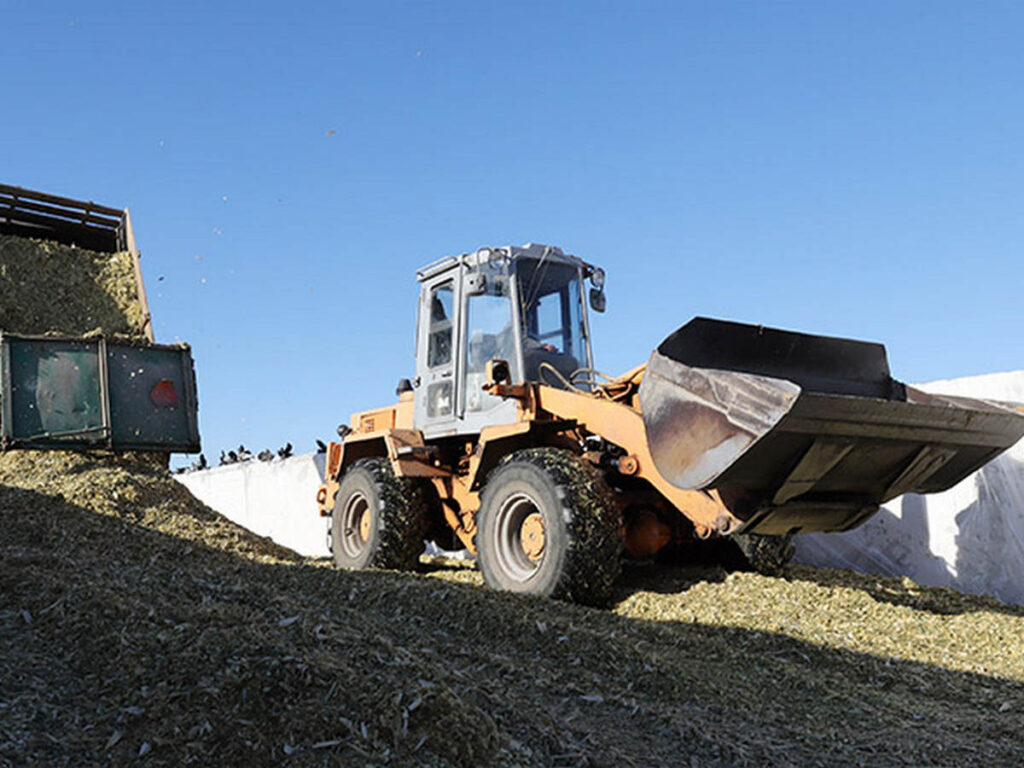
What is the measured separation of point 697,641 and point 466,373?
3.28m

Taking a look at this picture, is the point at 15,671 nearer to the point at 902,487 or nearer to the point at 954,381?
the point at 902,487

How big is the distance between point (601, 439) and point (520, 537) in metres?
0.94

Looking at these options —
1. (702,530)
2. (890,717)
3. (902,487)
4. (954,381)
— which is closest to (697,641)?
(702,530)

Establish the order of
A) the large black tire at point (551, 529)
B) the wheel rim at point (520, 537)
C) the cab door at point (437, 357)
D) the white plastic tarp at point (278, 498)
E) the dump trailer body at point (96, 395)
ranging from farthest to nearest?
1. the white plastic tarp at point (278, 498)
2. the dump trailer body at point (96, 395)
3. the cab door at point (437, 357)
4. the wheel rim at point (520, 537)
5. the large black tire at point (551, 529)

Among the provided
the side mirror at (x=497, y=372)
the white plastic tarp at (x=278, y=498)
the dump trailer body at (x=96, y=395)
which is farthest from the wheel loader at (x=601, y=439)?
the white plastic tarp at (x=278, y=498)

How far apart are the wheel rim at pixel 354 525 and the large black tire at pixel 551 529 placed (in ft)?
7.18

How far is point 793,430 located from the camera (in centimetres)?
543

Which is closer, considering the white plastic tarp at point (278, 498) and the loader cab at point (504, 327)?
the loader cab at point (504, 327)

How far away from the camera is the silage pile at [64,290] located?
34.7 ft

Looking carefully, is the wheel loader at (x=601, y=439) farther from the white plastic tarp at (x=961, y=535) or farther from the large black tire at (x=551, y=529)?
the white plastic tarp at (x=961, y=535)

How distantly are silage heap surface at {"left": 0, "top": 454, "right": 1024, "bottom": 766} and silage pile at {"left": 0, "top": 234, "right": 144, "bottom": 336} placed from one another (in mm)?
3376

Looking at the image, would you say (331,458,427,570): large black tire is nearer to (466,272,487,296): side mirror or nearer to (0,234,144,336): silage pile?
(466,272,487,296): side mirror

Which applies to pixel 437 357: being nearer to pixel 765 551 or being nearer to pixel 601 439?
pixel 601 439

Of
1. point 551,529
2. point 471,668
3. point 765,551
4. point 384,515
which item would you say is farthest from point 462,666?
point 384,515
